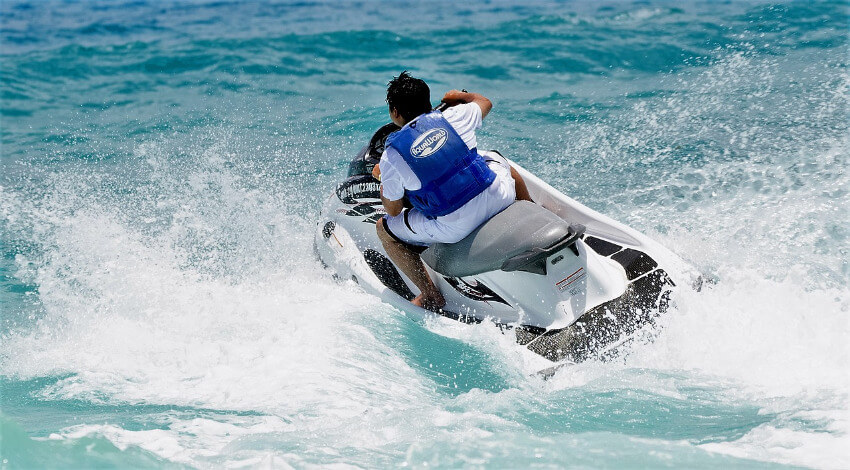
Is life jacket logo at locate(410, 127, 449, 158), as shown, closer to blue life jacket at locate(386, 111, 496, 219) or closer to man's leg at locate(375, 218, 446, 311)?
blue life jacket at locate(386, 111, 496, 219)

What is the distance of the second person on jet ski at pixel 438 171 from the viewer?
3.81 meters

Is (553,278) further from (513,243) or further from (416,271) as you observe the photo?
(416,271)

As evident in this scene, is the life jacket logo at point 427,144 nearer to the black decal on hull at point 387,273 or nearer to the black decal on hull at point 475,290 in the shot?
the black decal on hull at point 475,290

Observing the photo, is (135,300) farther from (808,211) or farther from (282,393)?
(808,211)

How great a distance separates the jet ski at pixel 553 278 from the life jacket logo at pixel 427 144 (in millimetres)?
490

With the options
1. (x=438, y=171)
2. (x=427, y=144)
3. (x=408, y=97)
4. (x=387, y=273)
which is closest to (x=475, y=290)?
(x=387, y=273)

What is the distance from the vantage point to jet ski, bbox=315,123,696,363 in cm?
388

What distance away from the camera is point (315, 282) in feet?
16.6

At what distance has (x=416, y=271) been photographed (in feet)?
14.8

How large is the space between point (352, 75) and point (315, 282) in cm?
688

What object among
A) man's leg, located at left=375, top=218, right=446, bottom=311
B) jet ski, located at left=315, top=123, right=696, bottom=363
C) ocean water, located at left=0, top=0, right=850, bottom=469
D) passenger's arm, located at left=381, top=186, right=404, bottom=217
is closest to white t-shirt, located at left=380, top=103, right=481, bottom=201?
passenger's arm, located at left=381, top=186, right=404, bottom=217

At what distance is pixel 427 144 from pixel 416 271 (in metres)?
0.98

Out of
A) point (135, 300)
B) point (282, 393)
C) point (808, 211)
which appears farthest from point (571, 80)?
point (282, 393)

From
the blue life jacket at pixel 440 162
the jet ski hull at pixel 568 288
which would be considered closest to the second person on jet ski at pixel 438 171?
the blue life jacket at pixel 440 162
